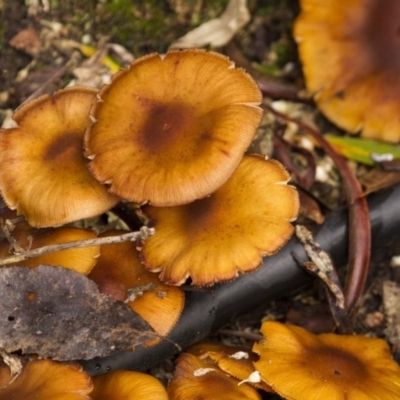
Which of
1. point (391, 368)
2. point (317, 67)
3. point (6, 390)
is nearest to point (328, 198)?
point (317, 67)

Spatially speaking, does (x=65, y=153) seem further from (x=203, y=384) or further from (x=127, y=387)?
(x=203, y=384)

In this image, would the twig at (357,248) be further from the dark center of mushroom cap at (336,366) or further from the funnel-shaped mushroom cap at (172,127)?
the funnel-shaped mushroom cap at (172,127)

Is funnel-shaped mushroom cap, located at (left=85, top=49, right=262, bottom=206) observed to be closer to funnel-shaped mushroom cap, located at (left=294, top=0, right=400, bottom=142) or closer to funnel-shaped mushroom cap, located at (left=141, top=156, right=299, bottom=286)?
funnel-shaped mushroom cap, located at (left=141, top=156, right=299, bottom=286)

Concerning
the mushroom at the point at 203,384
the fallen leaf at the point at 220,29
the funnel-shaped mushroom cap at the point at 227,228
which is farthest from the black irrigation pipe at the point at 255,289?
the fallen leaf at the point at 220,29

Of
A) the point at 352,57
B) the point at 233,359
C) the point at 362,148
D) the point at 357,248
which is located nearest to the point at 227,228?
the point at 233,359

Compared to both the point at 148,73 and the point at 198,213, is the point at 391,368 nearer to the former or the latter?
the point at 198,213
